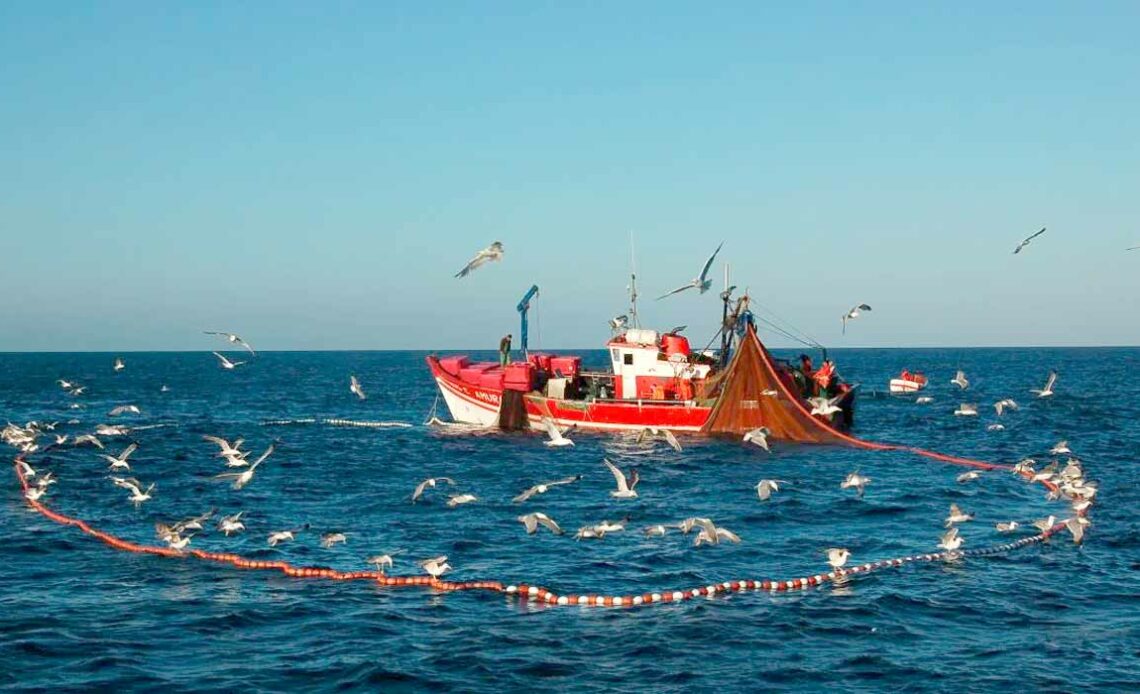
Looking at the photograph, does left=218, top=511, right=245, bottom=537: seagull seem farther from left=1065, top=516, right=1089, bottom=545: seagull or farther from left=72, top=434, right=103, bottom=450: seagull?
Answer: left=1065, top=516, right=1089, bottom=545: seagull

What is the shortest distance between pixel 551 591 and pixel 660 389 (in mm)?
29336

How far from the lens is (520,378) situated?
54125 millimetres

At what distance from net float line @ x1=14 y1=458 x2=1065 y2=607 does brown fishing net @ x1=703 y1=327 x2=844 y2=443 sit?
62.8 ft

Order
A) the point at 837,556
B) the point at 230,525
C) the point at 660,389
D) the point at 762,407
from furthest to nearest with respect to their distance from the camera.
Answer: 1. the point at 660,389
2. the point at 762,407
3. the point at 230,525
4. the point at 837,556

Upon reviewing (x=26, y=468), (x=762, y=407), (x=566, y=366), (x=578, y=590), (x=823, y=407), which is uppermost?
(x=566, y=366)

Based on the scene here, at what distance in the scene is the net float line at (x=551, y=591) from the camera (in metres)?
21.5

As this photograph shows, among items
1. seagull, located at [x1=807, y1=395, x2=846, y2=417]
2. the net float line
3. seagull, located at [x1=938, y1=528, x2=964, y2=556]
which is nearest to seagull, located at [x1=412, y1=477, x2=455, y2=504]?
the net float line

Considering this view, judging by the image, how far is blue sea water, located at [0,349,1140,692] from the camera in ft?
57.8

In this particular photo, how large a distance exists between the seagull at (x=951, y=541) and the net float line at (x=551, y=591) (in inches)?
6.9

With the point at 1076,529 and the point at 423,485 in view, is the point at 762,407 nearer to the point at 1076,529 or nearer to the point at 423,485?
the point at 1076,529

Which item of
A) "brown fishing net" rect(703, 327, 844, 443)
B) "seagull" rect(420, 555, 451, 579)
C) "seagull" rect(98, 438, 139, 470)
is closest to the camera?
"seagull" rect(420, 555, 451, 579)

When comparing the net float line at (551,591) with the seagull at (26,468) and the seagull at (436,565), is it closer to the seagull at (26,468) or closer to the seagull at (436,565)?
the seagull at (436,565)

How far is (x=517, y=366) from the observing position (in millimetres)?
54781

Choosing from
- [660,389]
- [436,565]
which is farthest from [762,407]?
[436,565]
